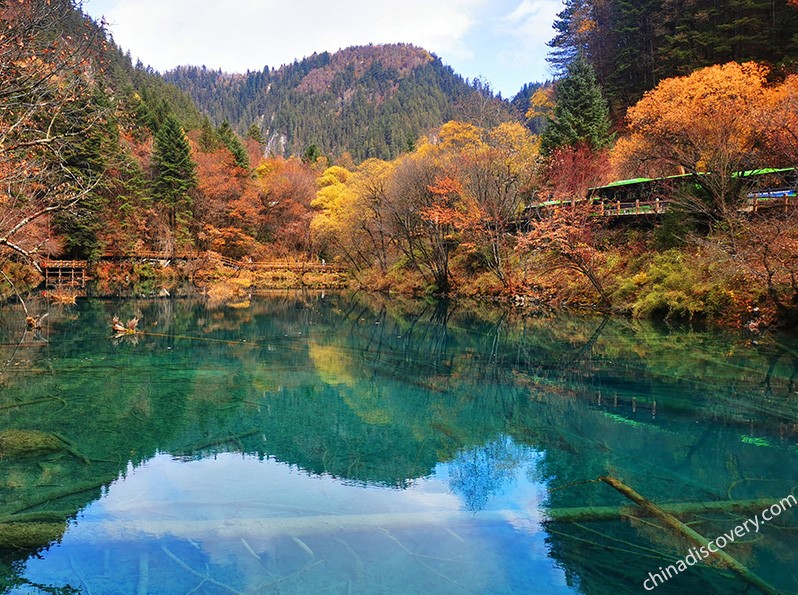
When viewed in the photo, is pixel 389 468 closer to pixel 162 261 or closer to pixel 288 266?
pixel 288 266

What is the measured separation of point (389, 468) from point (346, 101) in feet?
578

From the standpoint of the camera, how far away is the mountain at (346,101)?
12319 cm

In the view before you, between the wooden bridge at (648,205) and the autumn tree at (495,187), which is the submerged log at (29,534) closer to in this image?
the wooden bridge at (648,205)

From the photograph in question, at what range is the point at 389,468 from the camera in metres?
6.97

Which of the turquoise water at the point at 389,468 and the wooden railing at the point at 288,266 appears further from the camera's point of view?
the wooden railing at the point at 288,266

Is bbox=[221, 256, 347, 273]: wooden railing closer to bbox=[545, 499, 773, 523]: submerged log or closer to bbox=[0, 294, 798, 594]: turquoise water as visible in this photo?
bbox=[0, 294, 798, 594]: turquoise water

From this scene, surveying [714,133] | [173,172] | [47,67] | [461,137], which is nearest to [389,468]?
[47,67]

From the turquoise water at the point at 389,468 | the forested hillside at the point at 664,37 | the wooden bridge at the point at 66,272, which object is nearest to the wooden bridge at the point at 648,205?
the turquoise water at the point at 389,468

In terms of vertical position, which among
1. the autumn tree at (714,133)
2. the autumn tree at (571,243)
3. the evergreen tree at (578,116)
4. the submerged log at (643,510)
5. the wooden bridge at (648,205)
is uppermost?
the evergreen tree at (578,116)

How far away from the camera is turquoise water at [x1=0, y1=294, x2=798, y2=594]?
4520 millimetres

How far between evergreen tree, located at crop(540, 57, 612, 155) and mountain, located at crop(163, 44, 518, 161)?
204 ft

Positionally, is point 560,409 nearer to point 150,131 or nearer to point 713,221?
point 713,221

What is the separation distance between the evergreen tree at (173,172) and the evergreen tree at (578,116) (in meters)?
30.1

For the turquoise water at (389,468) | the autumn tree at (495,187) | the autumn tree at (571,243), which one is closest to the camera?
the turquoise water at (389,468)
